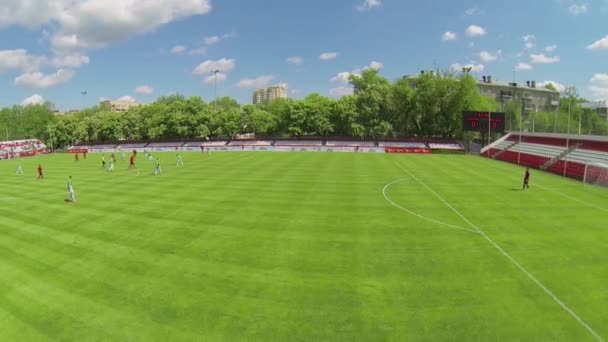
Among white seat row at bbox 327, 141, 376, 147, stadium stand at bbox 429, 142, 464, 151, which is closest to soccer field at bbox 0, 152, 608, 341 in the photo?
stadium stand at bbox 429, 142, 464, 151

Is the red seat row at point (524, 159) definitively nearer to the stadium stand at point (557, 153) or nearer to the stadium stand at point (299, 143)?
the stadium stand at point (557, 153)

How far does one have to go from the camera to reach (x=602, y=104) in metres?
81.0

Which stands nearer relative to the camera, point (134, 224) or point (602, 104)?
point (134, 224)

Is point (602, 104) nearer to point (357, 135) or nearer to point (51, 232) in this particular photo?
point (357, 135)

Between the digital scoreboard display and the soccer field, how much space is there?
40.6 meters

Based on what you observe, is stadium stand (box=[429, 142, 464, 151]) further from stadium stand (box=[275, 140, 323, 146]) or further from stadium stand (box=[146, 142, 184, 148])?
stadium stand (box=[146, 142, 184, 148])

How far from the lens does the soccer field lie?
9258 mm

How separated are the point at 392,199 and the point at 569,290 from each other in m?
12.6

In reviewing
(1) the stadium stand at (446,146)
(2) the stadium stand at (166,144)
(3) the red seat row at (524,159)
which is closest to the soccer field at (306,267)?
(3) the red seat row at (524,159)

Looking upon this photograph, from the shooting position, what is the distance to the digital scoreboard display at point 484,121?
2414 inches

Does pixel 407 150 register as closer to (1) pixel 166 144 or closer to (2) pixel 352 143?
(2) pixel 352 143

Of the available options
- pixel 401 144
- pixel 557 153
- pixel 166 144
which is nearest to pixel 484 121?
pixel 557 153

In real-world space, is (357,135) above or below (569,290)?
above

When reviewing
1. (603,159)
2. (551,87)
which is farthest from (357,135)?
(551,87)
